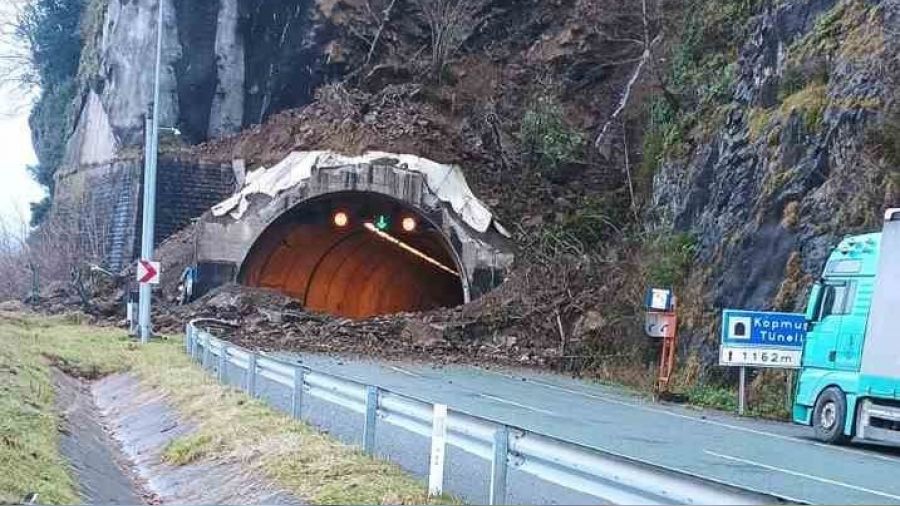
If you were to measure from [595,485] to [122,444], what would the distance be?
10687mm

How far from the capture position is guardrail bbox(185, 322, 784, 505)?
20.3ft

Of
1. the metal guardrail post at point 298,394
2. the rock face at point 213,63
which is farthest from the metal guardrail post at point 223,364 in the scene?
the rock face at point 213,63

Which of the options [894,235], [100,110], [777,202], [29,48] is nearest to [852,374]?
[894,235]

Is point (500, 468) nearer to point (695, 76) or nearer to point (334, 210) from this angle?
point (695, 76)

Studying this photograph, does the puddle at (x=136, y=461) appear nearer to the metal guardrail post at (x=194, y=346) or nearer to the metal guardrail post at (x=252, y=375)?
the metal guardrail post at (x=252, y=375)

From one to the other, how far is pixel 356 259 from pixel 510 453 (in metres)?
38.8

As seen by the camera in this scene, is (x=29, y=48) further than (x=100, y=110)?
Yes

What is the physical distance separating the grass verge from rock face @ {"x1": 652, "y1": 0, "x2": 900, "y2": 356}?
1277 cm

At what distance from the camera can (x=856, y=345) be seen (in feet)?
55.8

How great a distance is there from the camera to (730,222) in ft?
90.0

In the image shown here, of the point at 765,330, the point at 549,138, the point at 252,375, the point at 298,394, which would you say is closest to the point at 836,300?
the point at 765,330

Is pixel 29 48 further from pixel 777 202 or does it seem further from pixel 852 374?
pixel 852 374

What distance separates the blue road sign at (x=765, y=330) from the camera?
70.5 ft

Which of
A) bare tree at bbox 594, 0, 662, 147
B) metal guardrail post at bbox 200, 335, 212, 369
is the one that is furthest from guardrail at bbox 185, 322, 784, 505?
bare tree at bbox 594, 0, 662, 147
